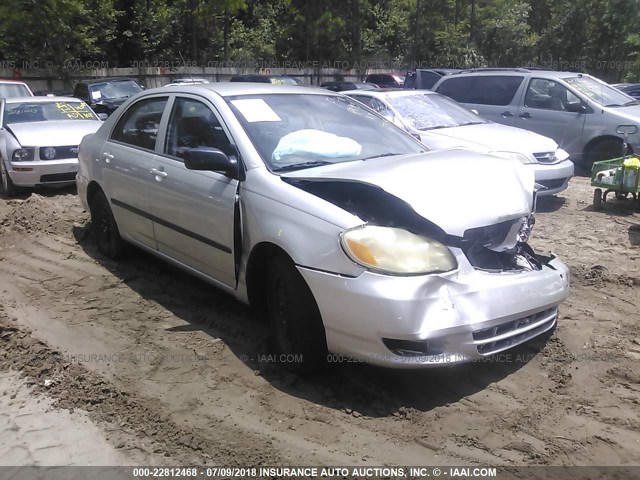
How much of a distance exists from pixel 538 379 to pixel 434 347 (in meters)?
0.83

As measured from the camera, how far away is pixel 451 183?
3582 mm

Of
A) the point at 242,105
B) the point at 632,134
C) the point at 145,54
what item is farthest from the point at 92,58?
the point at 242,105

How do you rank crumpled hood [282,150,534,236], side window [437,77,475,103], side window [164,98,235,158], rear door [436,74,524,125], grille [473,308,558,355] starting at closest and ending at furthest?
grille [473,308,558,355] < crumpled hood [282,150,534,236] < side window [164,98,235,158] < rear door [436,74,524,125] < side window [437,77,475,103]

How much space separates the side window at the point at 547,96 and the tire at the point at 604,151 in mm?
806

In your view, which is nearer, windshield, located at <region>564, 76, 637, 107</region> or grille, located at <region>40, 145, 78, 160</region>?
grille, located at <region>40, 145, 78, 160</region>

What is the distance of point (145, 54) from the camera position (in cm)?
3141

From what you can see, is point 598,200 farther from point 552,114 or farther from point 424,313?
point 424,313

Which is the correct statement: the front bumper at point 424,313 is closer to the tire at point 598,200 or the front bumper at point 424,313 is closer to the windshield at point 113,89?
the tire at point 598,200

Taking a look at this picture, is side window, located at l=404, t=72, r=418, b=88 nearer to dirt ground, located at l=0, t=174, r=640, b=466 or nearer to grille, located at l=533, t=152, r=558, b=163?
grille, located at l=533, t=152, r=558, b=163

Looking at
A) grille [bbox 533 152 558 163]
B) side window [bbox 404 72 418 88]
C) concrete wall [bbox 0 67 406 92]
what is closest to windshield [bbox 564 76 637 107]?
grille [bbox 533 152 558 163]

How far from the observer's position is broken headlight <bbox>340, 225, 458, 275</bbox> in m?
3.20

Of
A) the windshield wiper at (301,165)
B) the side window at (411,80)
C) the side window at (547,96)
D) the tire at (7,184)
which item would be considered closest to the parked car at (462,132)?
the side window at (547,96)

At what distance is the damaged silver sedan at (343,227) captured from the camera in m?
3.19

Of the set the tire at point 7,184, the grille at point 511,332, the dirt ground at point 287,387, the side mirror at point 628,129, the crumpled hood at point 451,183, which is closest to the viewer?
the dirt ground at point 287,387
